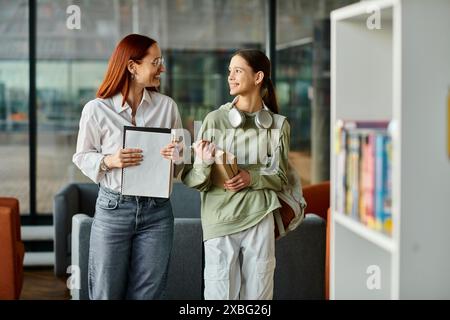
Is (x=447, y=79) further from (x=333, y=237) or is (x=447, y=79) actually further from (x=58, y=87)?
(x=58, y=87)

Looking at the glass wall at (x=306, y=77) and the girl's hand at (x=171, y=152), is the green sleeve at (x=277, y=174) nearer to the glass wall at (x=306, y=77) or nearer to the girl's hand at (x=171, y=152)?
the girl's hand at (x=171, y=152)

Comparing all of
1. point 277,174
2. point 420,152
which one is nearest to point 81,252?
point 277,174

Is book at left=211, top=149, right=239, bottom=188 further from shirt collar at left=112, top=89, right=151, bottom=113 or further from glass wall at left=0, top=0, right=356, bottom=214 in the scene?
glass wall at left=0, top=0, right=356, bottom=214

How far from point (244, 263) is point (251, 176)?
31 centimetres

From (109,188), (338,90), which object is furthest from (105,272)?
(338,90)

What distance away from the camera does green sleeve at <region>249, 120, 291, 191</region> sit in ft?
9.11

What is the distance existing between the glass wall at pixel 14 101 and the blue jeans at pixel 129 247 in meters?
3.95

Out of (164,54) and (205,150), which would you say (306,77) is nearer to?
(164,54)

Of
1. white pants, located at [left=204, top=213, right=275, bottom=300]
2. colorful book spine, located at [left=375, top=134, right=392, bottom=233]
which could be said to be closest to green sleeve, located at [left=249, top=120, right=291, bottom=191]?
white pants, located at [left=204, top=213, right=275, bottom=300]

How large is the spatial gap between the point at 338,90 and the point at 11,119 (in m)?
4.94

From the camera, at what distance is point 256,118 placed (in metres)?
2.77

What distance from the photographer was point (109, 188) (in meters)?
2.84

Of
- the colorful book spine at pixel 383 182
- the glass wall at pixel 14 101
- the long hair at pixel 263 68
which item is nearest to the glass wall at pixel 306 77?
the glass wall at pixel 14 101

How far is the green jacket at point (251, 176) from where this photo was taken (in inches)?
108
